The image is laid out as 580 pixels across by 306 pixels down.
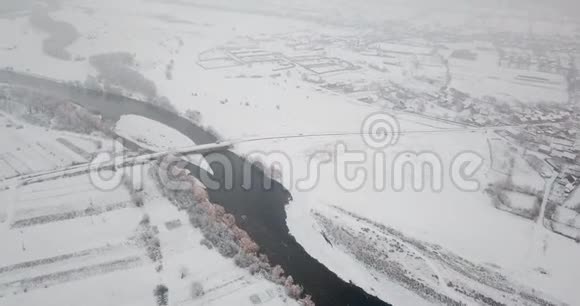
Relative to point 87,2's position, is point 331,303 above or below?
below

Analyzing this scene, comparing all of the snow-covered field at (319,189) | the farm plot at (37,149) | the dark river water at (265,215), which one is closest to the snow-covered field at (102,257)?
the snow-covered field at (319,189)

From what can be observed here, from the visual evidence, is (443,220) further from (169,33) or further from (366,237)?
(169,33)

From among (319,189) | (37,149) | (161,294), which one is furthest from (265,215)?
(37,149)

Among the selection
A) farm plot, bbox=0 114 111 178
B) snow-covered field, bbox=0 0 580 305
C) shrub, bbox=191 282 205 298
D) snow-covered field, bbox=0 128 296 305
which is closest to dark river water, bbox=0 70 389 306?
snow-covered field, bbox=0 0 580 305

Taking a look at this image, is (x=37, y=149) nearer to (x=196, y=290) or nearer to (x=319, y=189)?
(x=196, y=290)

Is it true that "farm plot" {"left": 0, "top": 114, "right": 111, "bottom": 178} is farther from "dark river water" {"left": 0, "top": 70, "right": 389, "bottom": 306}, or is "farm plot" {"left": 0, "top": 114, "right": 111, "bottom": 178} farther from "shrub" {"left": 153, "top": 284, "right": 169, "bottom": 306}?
"shrub" {"left": 153, "top": 284, "right": 169, "bottom": 306}

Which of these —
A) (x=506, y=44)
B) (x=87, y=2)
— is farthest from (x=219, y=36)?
(x=506, y=44)
